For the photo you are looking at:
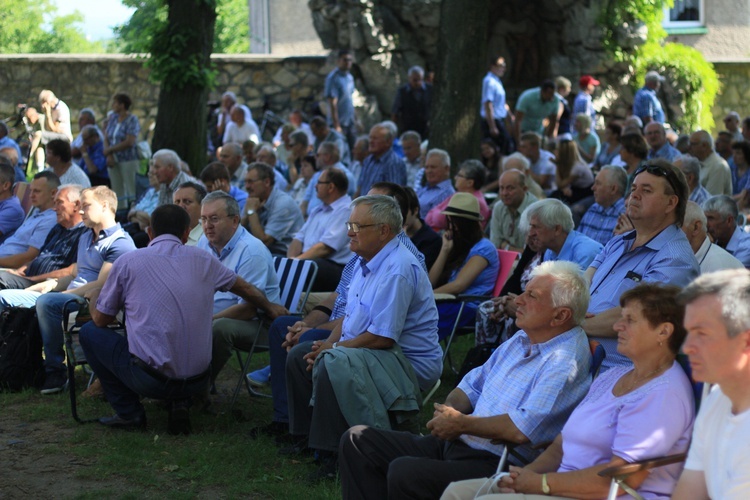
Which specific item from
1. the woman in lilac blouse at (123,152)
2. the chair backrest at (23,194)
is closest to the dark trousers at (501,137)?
the woman in lilac blouse at (123,152)

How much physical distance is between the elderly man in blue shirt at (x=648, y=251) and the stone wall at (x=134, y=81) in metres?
13.9

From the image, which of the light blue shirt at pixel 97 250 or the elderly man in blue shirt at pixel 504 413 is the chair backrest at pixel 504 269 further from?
the elderly man in blue shirt at pixel 504 413

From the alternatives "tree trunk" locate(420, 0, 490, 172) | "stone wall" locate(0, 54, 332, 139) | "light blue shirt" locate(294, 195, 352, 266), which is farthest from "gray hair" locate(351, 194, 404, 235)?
"stone wall" locate(0, 54, 332, 139)

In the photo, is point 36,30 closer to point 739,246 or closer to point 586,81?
point 586,81

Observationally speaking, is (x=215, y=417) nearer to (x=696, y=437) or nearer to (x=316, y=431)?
(x=316, y=431)

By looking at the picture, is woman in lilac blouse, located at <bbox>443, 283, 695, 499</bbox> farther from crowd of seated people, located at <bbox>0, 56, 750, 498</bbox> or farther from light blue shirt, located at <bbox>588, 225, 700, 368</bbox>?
light blue shirt, located at <bbox>588, 225, 700, 368</bbox>

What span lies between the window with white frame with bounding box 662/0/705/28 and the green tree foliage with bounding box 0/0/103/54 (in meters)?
30.4

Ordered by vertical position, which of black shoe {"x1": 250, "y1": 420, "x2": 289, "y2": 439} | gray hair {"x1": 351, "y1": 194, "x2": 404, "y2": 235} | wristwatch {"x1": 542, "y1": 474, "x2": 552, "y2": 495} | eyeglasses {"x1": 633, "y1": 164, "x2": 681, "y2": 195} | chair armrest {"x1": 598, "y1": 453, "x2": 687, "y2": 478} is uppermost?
eyeglasses {"x1": 633, "y1": 164, "x2": 681, "y2": 195}

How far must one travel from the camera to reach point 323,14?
18.2 metres

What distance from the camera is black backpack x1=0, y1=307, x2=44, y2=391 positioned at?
6695 mm

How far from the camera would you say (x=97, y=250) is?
6715 millimetres

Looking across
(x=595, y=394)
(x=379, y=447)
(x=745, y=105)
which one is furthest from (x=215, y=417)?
(x=745, y=105)

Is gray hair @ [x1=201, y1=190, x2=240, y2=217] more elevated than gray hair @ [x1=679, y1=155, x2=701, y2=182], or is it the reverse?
gray hair @ [x1=201, y1=190, x2=240, y2=217]

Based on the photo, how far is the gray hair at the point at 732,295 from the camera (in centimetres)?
273
